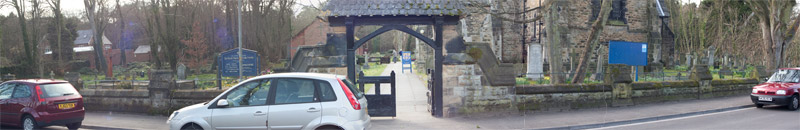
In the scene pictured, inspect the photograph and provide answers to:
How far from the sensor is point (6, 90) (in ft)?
30.6

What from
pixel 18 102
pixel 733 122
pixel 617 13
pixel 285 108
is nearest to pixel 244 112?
pixel 285 108

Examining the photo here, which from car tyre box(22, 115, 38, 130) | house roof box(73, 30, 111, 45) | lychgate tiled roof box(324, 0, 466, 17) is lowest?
car tyre box(22, 115, 38, 130)

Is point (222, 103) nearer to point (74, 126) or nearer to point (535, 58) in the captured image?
point (74, 126)

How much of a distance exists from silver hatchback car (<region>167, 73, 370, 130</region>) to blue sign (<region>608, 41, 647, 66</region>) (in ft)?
48.5

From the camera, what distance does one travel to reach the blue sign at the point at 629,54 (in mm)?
18344

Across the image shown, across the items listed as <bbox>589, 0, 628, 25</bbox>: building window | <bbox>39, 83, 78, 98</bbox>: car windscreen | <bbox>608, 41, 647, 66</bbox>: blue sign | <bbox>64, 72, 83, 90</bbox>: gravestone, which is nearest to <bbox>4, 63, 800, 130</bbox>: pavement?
<bbox>39, 83, 78, 98</bbox>: car windscreen

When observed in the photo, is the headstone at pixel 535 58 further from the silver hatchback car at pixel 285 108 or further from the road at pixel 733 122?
the silver hatchback car at pixel 285 108

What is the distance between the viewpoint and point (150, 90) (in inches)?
455

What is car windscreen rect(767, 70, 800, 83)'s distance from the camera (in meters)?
13.1

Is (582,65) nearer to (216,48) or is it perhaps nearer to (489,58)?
(489,58)

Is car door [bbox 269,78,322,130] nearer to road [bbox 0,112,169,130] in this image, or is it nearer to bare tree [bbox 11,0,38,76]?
road [bbox 0,112,169,130]

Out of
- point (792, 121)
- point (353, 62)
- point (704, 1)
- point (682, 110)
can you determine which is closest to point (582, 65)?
point (682, 110)

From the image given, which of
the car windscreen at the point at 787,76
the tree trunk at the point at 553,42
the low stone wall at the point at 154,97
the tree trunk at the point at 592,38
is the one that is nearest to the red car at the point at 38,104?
the low stone wall at the point at 154,97

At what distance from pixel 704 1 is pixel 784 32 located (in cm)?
2147
